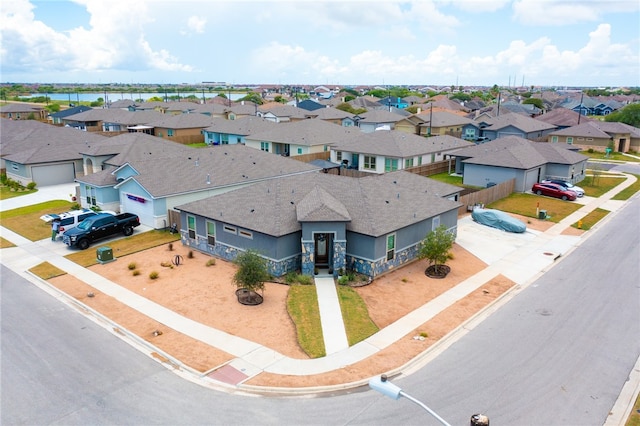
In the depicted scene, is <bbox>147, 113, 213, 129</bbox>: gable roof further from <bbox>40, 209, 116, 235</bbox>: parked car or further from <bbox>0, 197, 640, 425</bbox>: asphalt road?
<bbox>0, 197, 640, 425</bbox>: asphalt road

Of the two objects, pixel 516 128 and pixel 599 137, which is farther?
pixel 599 137

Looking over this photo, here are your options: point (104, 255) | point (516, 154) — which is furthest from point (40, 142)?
point (516, 154)

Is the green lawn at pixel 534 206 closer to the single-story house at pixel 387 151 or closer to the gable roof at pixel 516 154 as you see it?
the gable roof at pixel 516 154

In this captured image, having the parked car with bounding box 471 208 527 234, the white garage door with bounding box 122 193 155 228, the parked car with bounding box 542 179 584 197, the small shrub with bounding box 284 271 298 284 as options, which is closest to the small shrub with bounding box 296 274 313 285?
the small shrub with bounding box 284 271 298 284

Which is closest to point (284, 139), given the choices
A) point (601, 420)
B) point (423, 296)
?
point (423, 296)

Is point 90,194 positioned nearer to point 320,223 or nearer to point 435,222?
point 320,223

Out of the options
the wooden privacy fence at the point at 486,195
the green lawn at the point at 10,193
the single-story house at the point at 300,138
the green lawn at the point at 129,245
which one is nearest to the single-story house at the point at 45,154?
the green lawn at the point at 10,193
